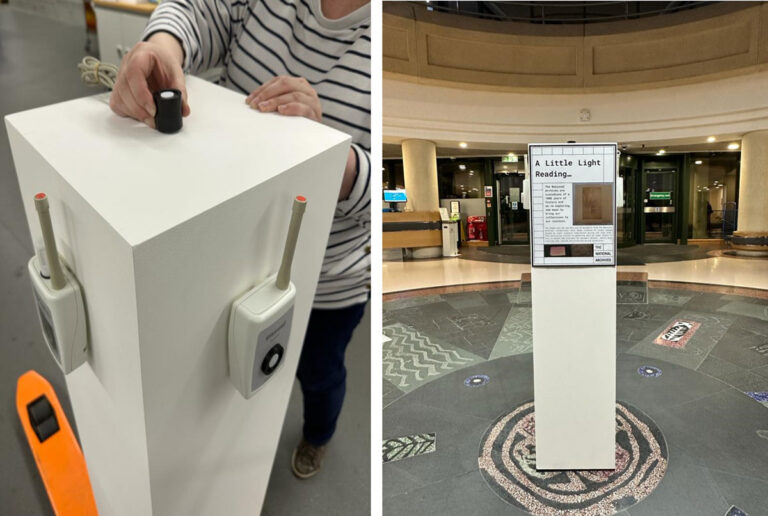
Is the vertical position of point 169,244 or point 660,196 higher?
point 660,196

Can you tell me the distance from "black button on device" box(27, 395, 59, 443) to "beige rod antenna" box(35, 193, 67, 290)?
514 mm

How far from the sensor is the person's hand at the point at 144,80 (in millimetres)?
438

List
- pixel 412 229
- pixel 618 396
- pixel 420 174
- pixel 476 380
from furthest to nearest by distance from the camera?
pixel 412 229, pixel 420 174, pixel 476 380, pixel 618 396

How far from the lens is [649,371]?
7.79ft

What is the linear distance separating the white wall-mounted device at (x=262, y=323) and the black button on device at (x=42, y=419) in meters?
0.52

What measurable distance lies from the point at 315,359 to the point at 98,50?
7.60ft

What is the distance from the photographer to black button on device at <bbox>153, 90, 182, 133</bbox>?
16.5 inches

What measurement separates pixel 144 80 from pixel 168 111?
0.06 metres

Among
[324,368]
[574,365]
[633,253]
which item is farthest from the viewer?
[633,253]

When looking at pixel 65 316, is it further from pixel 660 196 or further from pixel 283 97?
pixel 660 196

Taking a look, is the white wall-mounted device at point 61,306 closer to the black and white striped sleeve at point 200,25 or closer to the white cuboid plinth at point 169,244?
the white cuboid plinth at point 169,244

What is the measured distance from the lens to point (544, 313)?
148 centimetres

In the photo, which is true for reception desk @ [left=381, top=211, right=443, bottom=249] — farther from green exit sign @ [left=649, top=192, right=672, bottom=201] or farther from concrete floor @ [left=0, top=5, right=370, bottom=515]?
concrete floor @ [left=0, top=5, right=370, bottom=515]

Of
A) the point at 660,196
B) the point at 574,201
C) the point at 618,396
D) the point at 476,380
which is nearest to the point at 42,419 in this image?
the point at 574,201
